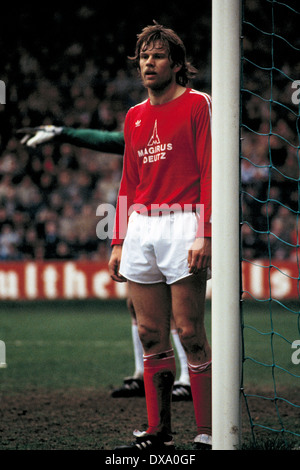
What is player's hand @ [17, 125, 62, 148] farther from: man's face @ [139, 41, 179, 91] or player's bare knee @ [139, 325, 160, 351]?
player's bare knee @ [139, 325, 160, 351]

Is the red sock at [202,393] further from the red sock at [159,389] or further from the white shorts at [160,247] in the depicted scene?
the white shorts at [160,247]

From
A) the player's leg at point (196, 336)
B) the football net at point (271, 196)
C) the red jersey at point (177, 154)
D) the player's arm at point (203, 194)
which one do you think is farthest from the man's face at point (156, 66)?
the football net at point (271, 196)

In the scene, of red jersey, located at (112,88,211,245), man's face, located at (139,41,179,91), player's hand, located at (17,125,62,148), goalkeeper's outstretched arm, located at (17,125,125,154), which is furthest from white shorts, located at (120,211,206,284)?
player's hand, located at (17,125,62,148)

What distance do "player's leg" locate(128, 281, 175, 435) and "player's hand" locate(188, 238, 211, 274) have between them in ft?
0.82

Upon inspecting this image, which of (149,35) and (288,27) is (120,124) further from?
(149,35)

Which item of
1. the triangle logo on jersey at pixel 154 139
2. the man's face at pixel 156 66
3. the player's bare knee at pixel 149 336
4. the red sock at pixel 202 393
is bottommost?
the red sock at pixel 202 393

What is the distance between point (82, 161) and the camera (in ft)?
48.3

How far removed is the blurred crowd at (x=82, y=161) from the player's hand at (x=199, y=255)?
30.3ft

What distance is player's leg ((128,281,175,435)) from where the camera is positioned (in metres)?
3.41

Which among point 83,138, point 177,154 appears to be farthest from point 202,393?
point 83,138

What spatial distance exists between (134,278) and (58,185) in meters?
10.9

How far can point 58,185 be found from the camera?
46.5 feet

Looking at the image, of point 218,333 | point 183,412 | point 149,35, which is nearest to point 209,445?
point 218,333

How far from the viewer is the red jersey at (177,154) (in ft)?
10.8
